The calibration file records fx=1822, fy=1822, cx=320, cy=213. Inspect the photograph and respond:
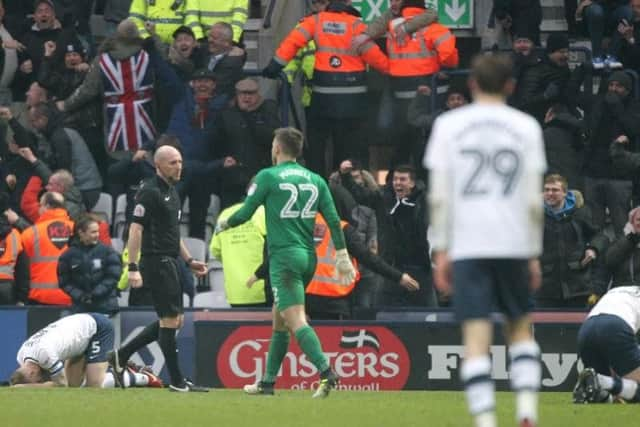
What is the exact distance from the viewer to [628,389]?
1451 cm

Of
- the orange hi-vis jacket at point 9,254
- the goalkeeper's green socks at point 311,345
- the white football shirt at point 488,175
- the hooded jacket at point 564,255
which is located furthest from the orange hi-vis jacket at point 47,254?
the white football shirt at point 488,175

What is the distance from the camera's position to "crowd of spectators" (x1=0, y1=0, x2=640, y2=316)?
63.2 feet

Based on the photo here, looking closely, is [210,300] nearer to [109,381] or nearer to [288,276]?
[109,381]

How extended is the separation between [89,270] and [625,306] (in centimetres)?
549

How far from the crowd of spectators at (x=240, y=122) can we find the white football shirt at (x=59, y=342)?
6.94ft

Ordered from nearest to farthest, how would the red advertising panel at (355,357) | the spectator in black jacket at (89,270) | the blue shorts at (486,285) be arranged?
the blue shorts at (486,285) → the spectator in black jacket at (89,270) → the red advertising panel at (355,357)

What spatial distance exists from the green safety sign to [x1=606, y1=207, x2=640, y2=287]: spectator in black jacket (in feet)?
19.8

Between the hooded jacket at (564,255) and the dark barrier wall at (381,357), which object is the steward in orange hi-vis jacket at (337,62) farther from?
the dark barrier wall at (381,357)

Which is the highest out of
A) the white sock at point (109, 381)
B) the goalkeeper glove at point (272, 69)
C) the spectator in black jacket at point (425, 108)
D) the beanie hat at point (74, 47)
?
the beanie hat at point (74, 47)

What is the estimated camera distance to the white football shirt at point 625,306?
14.5 metres

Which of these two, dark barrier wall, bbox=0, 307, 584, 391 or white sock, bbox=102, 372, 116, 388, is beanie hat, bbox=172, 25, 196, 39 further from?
white sock, bbox=102, 372, 116, 388

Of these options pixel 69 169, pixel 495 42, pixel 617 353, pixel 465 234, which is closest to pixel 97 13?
pixel 69 169

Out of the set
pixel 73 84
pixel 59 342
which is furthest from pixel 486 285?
pixel 73 84

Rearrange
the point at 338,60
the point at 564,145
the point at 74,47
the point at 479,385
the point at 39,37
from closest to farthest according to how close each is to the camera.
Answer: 1. the point at 479,385
2. the point at 564,145
3. the point at 338,60
4. the point at 74,47
5. the point at 39,37
